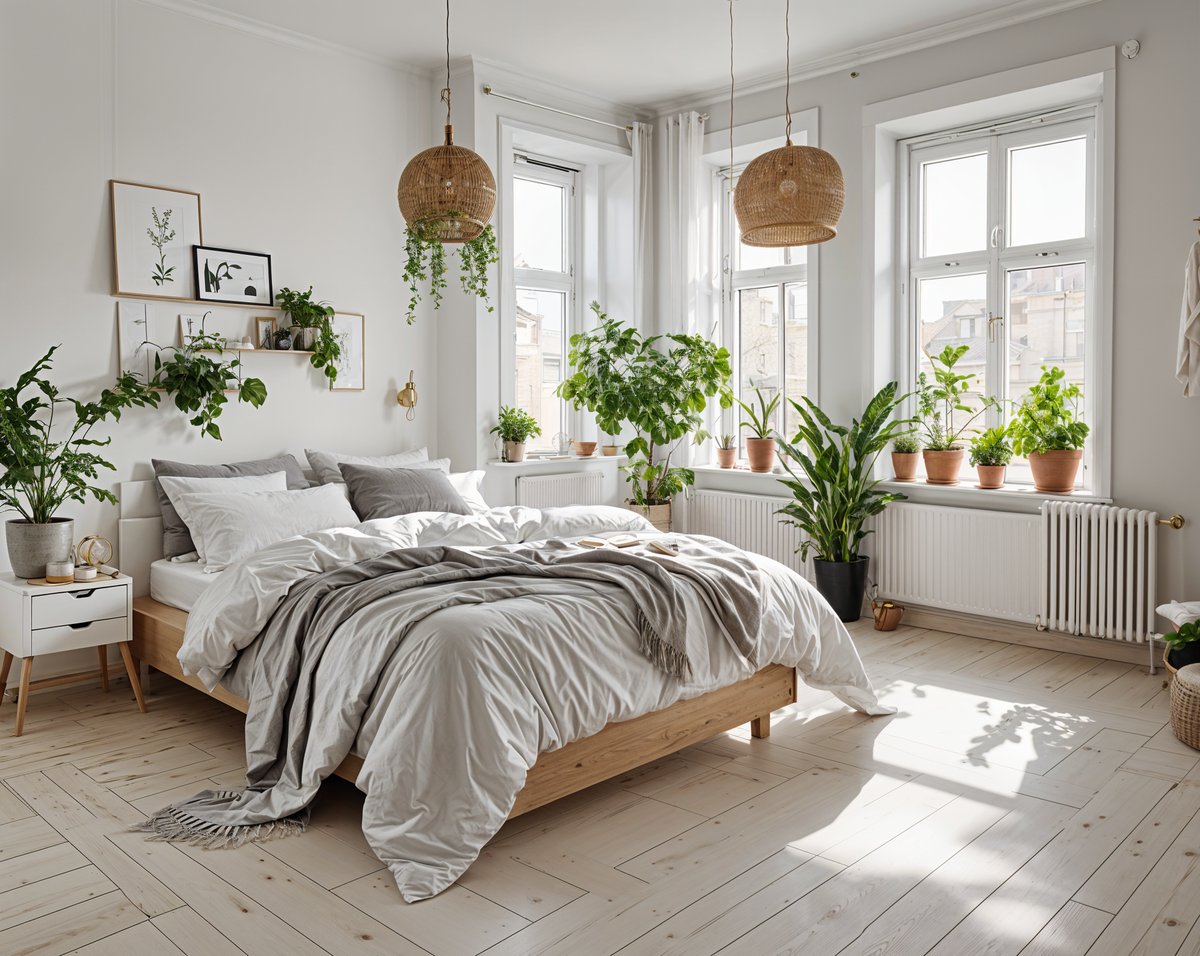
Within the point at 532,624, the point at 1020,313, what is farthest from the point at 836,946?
the point at 1020,313

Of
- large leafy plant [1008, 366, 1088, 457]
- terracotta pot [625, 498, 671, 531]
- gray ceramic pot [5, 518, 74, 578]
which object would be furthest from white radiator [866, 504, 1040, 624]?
gray ceramic pot [5, 518, 74, 578]

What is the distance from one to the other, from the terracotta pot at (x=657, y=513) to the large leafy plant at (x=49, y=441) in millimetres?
2751

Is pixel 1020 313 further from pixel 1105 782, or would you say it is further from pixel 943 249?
pixel 1105 782

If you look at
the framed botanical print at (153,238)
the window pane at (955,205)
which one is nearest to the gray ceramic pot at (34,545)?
the framed botanical print at (153,238)

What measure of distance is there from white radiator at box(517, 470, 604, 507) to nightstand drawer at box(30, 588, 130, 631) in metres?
2.24

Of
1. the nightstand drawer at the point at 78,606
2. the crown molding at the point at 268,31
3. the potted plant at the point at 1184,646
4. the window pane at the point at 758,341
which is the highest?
the crown molding at the point at 268,31

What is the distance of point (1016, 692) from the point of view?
13.7 feet

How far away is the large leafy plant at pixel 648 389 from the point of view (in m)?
5.66

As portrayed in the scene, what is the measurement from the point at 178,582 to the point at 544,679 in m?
2.03

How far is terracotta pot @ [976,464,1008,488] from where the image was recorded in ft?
16.4

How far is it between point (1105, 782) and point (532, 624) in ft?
6.38

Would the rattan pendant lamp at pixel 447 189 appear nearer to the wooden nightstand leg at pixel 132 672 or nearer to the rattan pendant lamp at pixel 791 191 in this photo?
the rattan pendant lamp at pixel 791 191

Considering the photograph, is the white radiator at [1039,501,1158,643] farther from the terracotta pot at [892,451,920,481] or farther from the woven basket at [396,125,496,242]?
the woven basket at [396,125,496,242]

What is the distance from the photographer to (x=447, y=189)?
3484 millimetres
